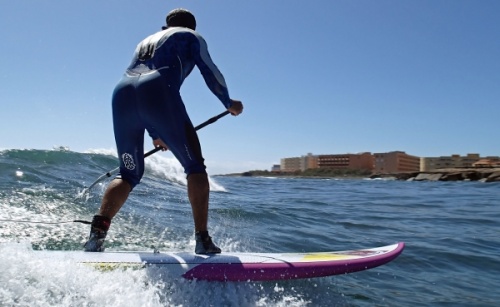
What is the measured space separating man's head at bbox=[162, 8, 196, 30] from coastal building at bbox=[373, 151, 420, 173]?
8934 centimetres

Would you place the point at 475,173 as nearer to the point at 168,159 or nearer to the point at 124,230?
the point at 168,159

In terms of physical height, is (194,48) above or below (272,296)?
above

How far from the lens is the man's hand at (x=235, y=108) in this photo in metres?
3.26

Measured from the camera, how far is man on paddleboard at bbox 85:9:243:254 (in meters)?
2.85

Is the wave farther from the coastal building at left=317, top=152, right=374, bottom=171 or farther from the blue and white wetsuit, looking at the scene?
the coastal building at left=317, top=152, right=374, bottom=171

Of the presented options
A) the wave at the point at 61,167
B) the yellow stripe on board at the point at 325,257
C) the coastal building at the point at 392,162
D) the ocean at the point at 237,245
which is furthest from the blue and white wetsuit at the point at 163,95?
the coastal building at the point at 392,162

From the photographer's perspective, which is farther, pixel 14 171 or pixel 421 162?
pixel 421 162

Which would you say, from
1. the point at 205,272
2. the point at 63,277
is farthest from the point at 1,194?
the point at 205,272

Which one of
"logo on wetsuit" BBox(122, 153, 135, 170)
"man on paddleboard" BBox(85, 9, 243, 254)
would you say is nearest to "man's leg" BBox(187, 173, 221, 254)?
"man on paddleboard" BBox(85, 9, 243, 254)

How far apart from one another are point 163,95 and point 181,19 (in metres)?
0.77

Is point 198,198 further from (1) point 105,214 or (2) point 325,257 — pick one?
(2) point 325,257

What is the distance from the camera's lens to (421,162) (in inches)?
3691

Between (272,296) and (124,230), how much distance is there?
227cm

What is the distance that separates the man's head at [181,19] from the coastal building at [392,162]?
293 ft
